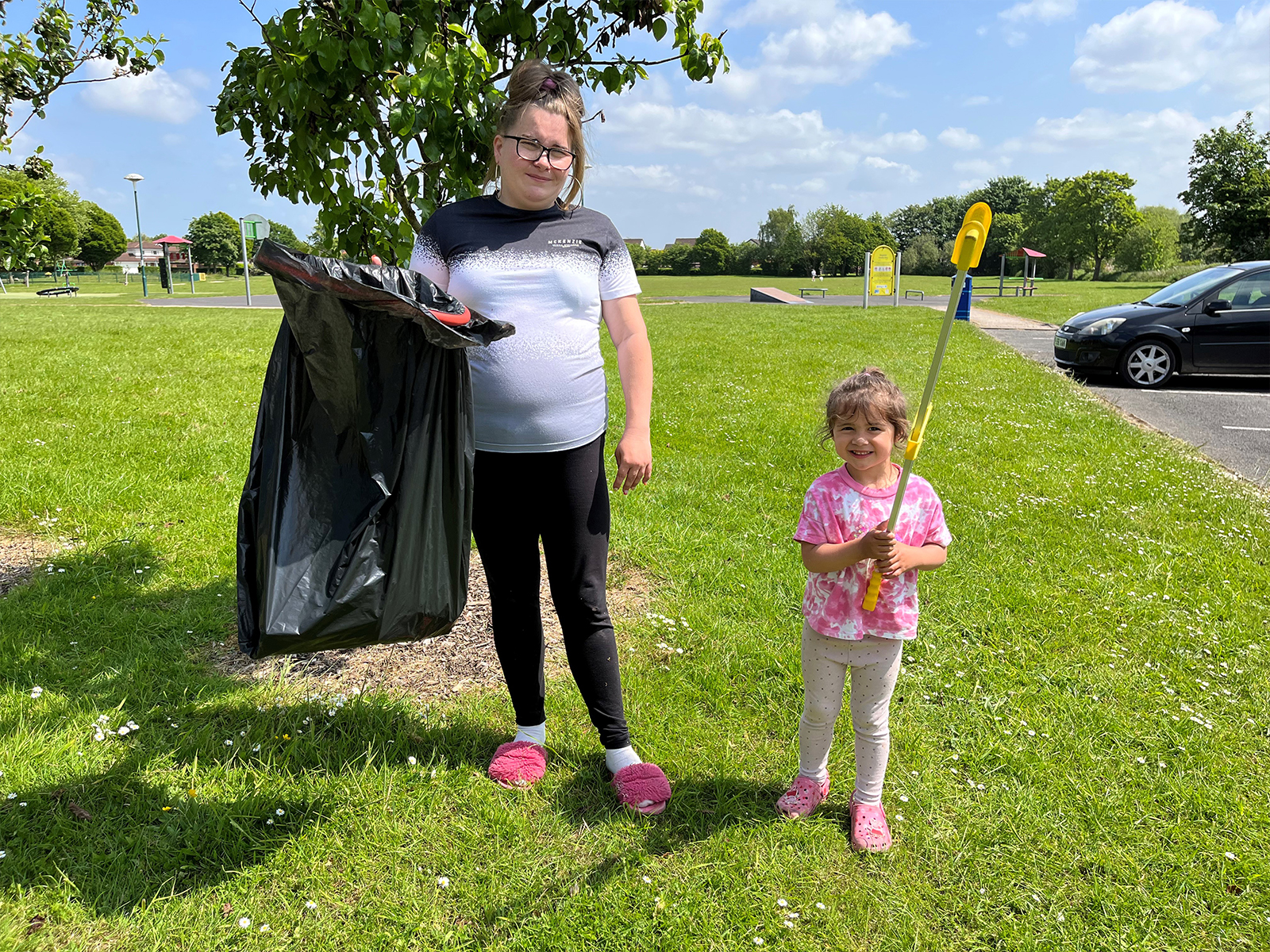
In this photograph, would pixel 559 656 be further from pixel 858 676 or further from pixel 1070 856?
pixel 1070 856

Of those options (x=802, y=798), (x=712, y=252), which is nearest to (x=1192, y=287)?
(x=802, y=798)

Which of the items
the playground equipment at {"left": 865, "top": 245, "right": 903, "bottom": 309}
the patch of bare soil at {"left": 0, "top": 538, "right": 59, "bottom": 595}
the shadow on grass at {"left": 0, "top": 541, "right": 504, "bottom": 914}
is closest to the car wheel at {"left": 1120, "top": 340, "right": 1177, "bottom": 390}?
the shadow on grass at {"left": 0, "top": 541, "right": 504, "bottom": 914}

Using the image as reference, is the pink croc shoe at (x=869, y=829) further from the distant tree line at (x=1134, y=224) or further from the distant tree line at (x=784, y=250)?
the distant tree line at (x=784, y=250)

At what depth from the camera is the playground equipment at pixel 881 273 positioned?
26.7 metres

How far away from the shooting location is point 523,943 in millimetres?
2062

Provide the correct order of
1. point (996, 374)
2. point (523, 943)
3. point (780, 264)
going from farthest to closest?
point (780, 264) < point (996, 374) < point (523, 943)

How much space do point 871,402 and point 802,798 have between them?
48.0 inches

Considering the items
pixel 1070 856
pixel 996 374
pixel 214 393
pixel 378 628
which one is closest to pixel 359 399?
pixel 378 628

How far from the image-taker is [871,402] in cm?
218

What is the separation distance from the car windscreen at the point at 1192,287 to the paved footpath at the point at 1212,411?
3.56ft

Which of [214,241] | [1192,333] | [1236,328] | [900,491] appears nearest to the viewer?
[900,491]

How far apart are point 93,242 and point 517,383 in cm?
8148

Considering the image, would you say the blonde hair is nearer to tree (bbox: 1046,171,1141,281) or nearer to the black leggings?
the black leggings

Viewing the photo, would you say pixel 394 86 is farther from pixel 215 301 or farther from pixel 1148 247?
pixel 1148 247
